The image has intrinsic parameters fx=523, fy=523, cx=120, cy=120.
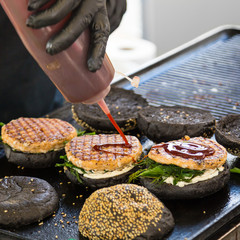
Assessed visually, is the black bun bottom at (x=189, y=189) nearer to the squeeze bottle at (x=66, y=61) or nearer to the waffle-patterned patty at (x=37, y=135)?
the squeeze bottle at (x=66, y=61)

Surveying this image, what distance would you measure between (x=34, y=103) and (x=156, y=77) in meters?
1.15

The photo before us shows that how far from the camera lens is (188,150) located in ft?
9.89

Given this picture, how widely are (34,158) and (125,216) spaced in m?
1.00

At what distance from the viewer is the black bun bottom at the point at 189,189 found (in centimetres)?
292

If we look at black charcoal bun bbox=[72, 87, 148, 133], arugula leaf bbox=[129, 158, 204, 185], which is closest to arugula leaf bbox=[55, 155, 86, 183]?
arugula leaf bbox=[129, 158, 204, 185]

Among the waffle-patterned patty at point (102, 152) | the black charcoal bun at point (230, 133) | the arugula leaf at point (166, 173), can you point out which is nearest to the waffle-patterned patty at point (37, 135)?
the waffle-patterned patty at point (102, 152)

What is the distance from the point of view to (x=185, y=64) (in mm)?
4996

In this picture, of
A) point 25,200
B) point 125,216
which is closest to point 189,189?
point 125,216

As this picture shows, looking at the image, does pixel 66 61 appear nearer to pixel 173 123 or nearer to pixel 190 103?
pixel 173 123

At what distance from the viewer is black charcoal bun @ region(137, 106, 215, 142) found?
3533 mm

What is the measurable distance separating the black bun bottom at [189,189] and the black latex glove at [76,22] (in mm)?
857

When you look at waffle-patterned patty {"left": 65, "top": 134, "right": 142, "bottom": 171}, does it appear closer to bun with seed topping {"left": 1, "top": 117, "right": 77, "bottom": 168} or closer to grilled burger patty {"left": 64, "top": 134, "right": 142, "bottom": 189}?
grilled burger patty {"left": 64, "top": 134, "right": 142, "bottom": 189}

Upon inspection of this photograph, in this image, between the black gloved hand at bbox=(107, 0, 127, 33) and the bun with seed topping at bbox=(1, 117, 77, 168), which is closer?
the bun with seed topping at bbox=(1, 117, 77, 168)

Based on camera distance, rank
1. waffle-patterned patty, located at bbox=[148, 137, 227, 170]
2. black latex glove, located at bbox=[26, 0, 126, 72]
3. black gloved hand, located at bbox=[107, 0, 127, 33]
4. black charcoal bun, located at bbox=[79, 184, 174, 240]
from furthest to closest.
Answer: black gloved hand, located at bbox=[107, 0, 127, 33], waffle-patterned patty, located at bbox=[148, 137, 227, 170], black charcoal bun, located at bbox=[79, 184, 174, 240], black latex glove, located at bbox=[26, 0, 126, 72]
